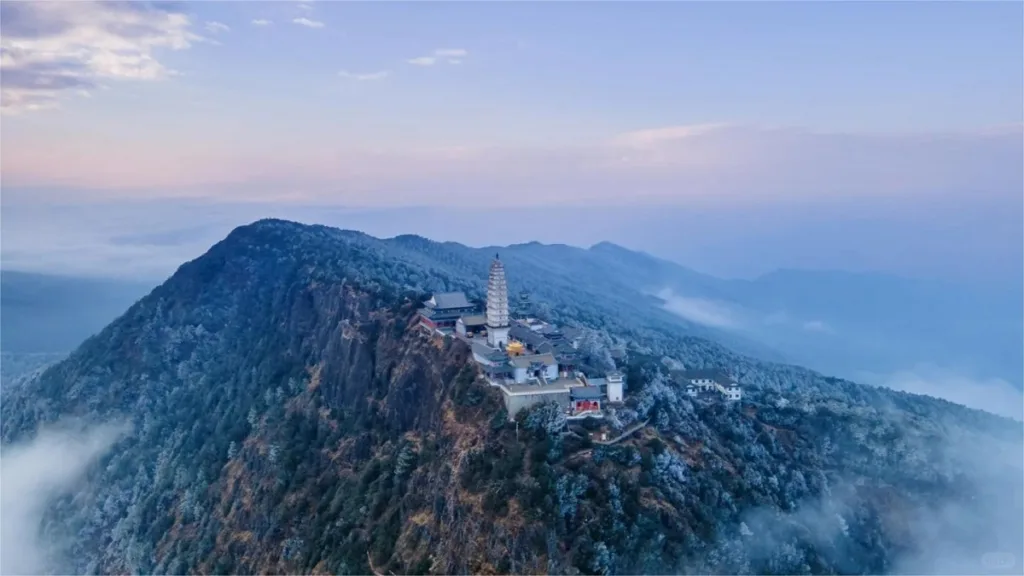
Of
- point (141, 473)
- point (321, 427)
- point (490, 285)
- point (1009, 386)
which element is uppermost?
point (490, 285)

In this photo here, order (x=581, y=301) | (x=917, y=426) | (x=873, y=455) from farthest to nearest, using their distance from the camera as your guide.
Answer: (x=581, y=301), (x=917, y=426), (x=873, y=455)

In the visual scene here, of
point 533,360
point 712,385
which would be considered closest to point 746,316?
point 712,385

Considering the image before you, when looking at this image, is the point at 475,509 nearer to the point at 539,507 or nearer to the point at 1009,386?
the point at 539,507

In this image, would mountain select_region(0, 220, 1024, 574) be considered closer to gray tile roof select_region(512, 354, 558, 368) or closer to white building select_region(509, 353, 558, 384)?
white building select_region(509, 353, 558, 384)

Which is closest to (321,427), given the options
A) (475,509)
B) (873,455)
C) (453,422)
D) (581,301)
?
(453,422)

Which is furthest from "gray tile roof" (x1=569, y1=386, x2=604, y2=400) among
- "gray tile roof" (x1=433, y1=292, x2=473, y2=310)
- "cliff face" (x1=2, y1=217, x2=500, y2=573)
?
"gray tile roof" (x1=433, y1=292, x2=473, y2=310)

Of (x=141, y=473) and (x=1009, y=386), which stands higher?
(x=141, y=473)

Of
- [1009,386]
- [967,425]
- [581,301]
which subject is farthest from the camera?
[1009,386]

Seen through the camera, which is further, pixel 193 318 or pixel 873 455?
pixel 193 318
